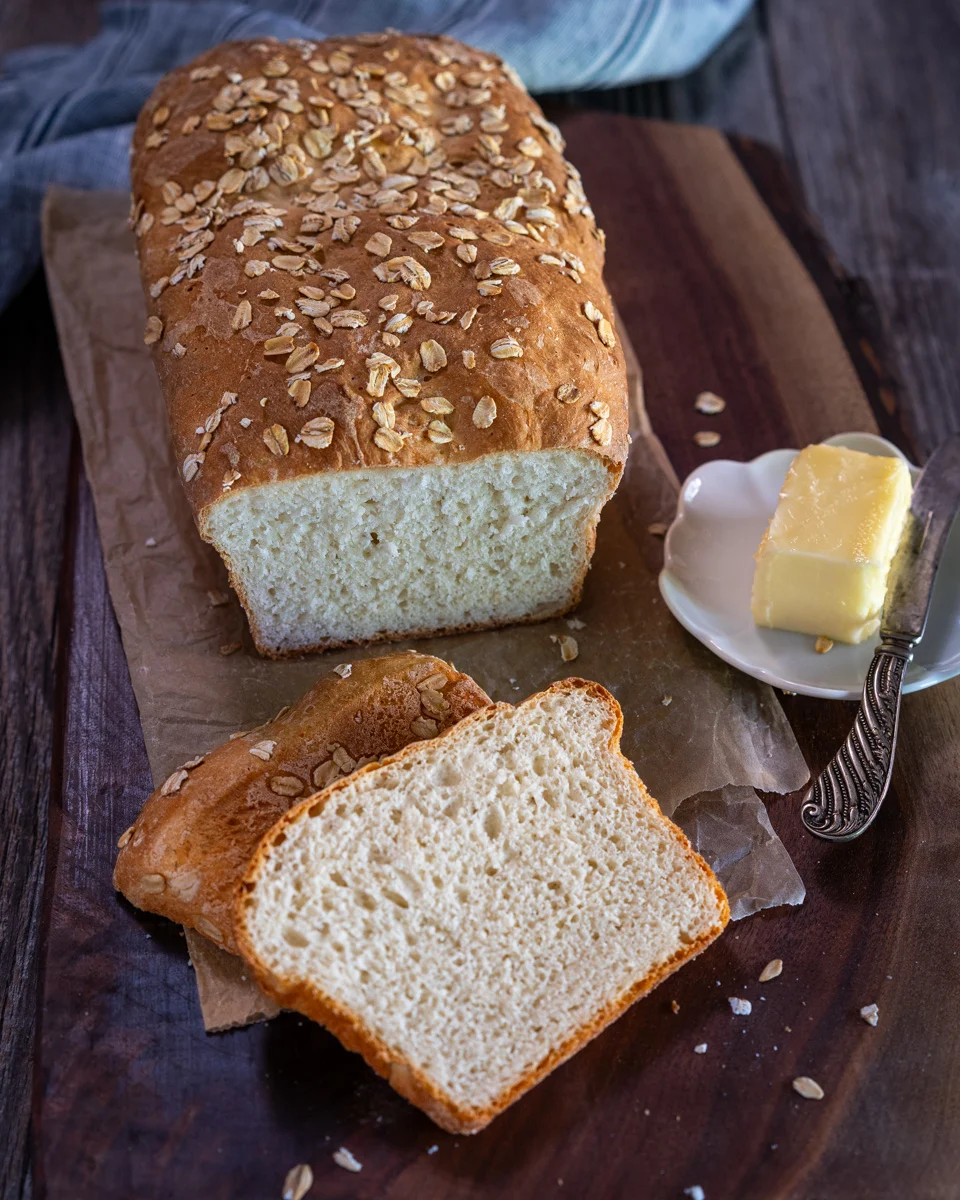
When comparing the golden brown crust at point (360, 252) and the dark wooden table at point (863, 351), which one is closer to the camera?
the dark wooden table at point (863, 351)

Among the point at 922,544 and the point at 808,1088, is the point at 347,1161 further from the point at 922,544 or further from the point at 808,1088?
the point at 922,544

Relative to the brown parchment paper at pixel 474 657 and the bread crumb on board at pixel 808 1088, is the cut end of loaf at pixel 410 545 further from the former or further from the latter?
the bread crumb on board at pixel 808 1088

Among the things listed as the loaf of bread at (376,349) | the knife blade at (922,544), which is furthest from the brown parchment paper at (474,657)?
the knife blade at (922,544)

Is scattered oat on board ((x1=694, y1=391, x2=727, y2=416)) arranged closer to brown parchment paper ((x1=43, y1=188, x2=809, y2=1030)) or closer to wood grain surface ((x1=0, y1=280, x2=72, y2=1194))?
brown parchment paper ((x1=43, y1=188, x2=809, y2=1030))

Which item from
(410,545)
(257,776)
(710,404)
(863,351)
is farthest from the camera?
(863,351)

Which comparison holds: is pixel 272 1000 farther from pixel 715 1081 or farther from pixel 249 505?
pixel 249 505

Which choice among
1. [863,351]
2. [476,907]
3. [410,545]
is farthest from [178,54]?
[476,907]

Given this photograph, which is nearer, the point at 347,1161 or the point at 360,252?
the point at 347,1161

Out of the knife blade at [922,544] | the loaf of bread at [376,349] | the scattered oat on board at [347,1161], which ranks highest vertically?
the loaf of bread at [376,349]

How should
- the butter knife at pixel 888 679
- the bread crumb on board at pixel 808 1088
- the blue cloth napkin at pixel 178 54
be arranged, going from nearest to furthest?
the bread crumb on board at pixel 808 1088 → the butter knife at pixel 888 679 → the blue cloth napkin at pixel 178 54
